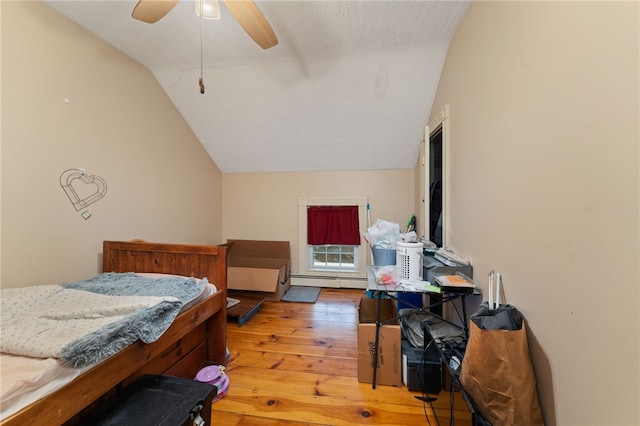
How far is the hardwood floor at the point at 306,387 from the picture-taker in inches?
54.9

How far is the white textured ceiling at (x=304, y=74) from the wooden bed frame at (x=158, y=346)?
5.59 feet

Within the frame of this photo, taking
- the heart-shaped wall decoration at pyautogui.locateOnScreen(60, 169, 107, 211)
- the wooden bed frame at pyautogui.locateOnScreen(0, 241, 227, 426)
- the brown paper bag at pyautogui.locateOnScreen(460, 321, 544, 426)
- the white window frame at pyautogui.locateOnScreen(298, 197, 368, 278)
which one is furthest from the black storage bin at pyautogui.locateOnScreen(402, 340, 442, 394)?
the heart-shaped wall decoration at pyautogui.locateOnScreen(60, 169, 107, 211)

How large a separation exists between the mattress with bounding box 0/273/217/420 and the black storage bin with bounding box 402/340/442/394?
1.68 metres

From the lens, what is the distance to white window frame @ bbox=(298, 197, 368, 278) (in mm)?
3566

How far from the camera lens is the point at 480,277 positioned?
1.51 meters

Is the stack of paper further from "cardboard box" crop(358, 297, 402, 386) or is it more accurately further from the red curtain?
the red curtain

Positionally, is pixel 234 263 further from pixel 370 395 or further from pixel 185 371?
pixel 370 395

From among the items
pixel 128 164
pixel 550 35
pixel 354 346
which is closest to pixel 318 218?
pixel 354 346

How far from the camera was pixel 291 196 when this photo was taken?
374 cm

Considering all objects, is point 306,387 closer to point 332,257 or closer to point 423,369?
point 423,369

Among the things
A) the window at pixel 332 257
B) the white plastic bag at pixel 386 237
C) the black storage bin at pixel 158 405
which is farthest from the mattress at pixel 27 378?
the window at pixel 332 257

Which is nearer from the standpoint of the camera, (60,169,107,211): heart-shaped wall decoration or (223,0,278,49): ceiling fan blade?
(223,0,278,49): ceiling fan blade

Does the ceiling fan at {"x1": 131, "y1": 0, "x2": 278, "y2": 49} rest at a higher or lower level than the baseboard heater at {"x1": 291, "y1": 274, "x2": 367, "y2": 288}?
higher

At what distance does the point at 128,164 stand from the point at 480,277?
9.89 ft
